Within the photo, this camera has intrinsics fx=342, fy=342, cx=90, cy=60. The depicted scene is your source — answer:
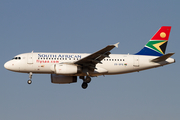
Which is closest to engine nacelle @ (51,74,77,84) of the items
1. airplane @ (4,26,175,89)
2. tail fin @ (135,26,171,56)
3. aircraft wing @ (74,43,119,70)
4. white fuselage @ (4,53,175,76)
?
airplane @ (4,26,175,89)

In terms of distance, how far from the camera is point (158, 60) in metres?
41.2

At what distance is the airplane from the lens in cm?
3869

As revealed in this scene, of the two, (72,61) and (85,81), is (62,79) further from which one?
(72,61)

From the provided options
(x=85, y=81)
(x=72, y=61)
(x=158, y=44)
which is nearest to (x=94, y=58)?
(x=72, y=61)

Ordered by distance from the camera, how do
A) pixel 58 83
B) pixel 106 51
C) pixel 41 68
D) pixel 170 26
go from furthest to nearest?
pixel 170 26 < pixel 58 83 < pixel 41 68 < pixel 106 51

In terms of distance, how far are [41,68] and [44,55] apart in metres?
1.68

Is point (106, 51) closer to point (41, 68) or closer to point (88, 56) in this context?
point (88, 56)

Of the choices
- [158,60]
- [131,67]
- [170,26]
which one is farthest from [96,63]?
[170,26]

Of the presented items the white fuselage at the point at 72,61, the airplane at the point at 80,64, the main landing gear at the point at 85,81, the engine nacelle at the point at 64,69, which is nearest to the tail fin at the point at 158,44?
the airplane at the point at 80,64

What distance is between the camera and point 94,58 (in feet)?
126

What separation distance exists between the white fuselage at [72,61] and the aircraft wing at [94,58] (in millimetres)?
1176

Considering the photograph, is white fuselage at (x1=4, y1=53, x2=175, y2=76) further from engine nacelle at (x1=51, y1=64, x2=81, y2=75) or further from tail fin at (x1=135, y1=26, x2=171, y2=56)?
tail fin at (x1=135, y1=26, x2=171, y2=56)

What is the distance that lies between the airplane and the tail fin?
593 millimetres

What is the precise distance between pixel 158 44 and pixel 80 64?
450 inches
